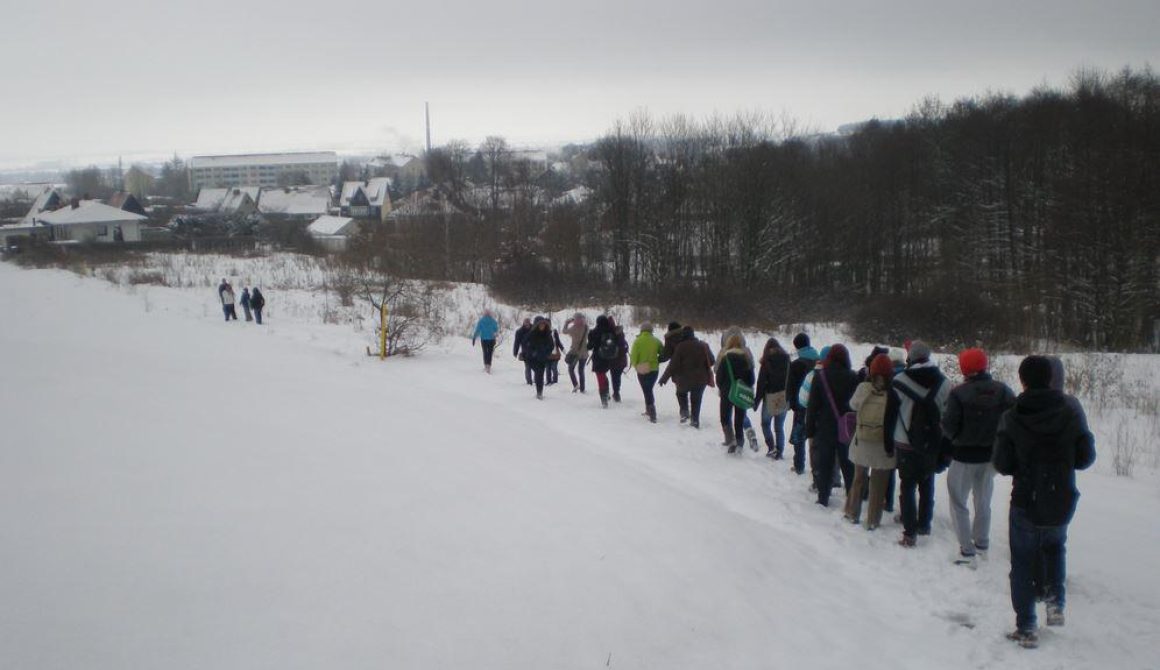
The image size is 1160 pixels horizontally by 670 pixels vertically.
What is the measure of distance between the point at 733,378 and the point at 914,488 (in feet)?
9.50

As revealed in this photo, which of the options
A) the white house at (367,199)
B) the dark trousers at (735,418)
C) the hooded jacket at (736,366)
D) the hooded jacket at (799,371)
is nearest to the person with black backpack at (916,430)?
the hooded jacket at (799,371)

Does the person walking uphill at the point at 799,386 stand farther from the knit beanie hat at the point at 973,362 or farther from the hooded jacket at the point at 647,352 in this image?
the hooded jacket at the point at 647,352

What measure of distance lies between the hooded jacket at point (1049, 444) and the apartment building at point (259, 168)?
539 feet

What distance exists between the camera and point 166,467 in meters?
4.88

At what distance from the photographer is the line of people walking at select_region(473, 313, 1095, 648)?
14.4 ft

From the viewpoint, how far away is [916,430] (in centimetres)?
596

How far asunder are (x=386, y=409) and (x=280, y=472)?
3514 mm

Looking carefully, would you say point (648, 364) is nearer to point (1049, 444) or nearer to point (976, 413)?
point (976, 413)

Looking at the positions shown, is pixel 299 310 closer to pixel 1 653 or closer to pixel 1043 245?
pixel 1 653

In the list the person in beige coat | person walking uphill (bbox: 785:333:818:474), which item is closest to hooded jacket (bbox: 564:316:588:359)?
person walking uphill (bbox: 785:333:818:474)

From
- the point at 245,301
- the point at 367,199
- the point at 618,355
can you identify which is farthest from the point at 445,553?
the point at 367,199

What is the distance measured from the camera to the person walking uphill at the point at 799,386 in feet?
25.5

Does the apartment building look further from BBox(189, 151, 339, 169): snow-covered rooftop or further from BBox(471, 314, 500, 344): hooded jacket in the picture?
BBox(471, 314, 500, 344): hooded jacket

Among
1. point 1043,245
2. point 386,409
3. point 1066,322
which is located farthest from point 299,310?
point 1043,245
